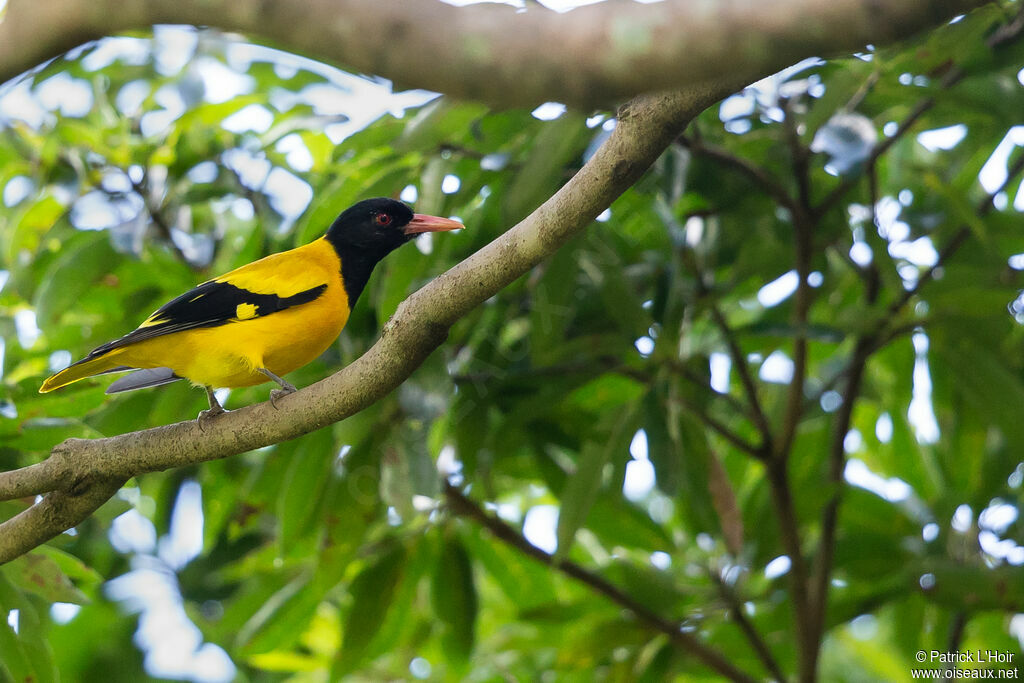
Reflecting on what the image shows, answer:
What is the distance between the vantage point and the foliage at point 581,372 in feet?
11.2

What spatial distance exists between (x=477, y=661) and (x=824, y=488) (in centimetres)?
184

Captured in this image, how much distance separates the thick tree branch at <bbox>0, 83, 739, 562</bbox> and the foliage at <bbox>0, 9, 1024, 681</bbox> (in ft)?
1.85

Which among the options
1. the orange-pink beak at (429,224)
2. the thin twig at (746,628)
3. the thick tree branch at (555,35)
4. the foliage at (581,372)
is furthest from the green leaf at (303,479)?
the thick tree branch at (555,35)

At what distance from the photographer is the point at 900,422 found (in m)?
4.64

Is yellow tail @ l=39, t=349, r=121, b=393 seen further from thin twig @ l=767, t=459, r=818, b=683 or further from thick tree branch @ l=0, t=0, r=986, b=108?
thick tree branch @ l=0, t=0, r=986, b=108

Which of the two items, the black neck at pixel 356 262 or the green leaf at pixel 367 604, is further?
the green leaf at pixel 367 604

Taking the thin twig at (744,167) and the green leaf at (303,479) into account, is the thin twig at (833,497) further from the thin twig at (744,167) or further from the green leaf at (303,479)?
the green leaf at (303,479)

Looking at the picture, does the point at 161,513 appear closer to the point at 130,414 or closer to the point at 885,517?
the point at 130,414

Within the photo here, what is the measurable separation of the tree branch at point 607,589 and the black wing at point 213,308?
3.28 feet

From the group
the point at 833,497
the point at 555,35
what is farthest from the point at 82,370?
the point at 555,35

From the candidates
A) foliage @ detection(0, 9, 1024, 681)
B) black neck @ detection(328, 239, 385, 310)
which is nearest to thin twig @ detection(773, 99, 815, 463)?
foliage @ detection(0, 9, 1024, 681)

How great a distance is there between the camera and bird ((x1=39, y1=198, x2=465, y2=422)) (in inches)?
128

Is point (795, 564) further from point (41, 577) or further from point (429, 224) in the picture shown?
point (41, 577)

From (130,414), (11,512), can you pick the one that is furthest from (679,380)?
(11,512)
